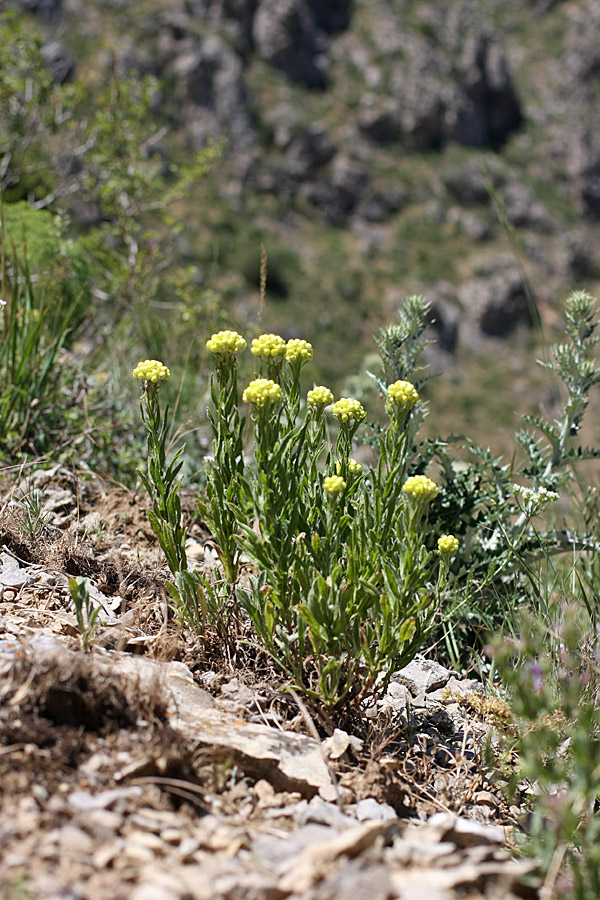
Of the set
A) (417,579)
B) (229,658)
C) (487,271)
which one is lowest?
(487,271)

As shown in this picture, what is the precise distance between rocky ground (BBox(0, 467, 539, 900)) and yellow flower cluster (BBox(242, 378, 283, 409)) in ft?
2.57

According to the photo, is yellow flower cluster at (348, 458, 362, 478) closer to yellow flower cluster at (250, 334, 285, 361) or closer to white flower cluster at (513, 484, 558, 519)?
yellow flower cluster at (250, 334, 285, 361)

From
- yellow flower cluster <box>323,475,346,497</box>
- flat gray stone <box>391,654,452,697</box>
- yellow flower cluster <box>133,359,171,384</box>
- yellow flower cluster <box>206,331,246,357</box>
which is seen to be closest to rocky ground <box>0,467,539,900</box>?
flat gray stone <box>391,654,452,697</box>

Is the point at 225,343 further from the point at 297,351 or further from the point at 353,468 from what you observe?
the point at 353,468

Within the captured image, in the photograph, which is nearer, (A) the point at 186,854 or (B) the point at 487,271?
(A) the point at 186,854

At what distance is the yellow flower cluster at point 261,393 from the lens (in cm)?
187

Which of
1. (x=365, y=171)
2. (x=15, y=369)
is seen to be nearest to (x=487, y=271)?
(x=365, y=171)

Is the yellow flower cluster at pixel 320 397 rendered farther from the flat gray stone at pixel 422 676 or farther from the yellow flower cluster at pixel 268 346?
the flat gray stone at pixel 422 676

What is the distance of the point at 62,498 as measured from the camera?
3.10 metres

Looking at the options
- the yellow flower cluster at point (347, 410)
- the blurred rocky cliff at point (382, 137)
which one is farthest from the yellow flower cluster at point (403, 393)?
the blurred rocky cliff at point (382, 137)

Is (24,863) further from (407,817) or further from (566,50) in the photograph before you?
(566,50)

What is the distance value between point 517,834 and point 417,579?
757mm

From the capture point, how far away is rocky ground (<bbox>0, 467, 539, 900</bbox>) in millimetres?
1250

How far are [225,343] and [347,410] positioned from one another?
0.43 m
